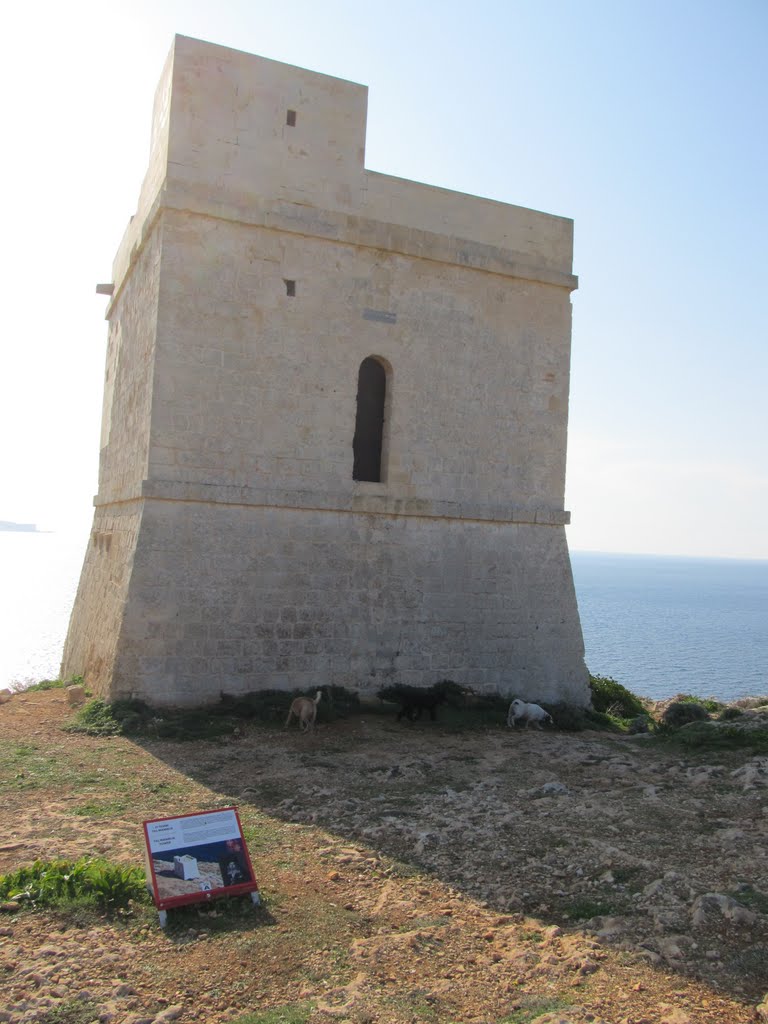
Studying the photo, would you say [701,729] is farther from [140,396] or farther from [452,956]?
[140,396]

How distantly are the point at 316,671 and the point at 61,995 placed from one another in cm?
761

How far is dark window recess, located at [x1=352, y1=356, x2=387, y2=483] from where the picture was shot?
1312 centimetres

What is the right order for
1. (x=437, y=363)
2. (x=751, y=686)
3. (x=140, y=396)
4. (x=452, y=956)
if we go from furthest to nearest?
(x=751, y=686)
(x=437, y=363)
(x=140, y=396)
(x=452, y=956)

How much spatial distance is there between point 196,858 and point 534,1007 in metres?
2.33

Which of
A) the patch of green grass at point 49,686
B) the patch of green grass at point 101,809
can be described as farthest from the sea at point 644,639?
the patch of green grass at point 101,809

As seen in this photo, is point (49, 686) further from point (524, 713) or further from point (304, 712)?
point (524, 713)

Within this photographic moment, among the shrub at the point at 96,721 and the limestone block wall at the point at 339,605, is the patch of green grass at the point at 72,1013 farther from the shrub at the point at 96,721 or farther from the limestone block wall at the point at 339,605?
the limestone block wall at the point at 339,605

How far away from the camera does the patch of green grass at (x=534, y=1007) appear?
14.5 ft

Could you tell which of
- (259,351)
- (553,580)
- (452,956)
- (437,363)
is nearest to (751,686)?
(553,580)

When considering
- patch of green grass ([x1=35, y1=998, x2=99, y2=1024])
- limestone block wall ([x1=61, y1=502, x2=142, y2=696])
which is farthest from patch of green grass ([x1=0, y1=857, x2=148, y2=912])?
limestone block wall ([x1=61, y1=502, x2=142, y2=696])

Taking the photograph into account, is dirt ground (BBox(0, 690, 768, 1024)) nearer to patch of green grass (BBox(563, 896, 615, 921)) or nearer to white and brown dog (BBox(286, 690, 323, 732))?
patch of green grass (BBox(563, 896, 615, 921))

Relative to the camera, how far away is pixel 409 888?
6.13 metres

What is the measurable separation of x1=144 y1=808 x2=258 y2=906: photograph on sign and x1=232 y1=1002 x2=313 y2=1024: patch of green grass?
1172mm

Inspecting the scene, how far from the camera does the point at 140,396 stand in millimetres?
12492
